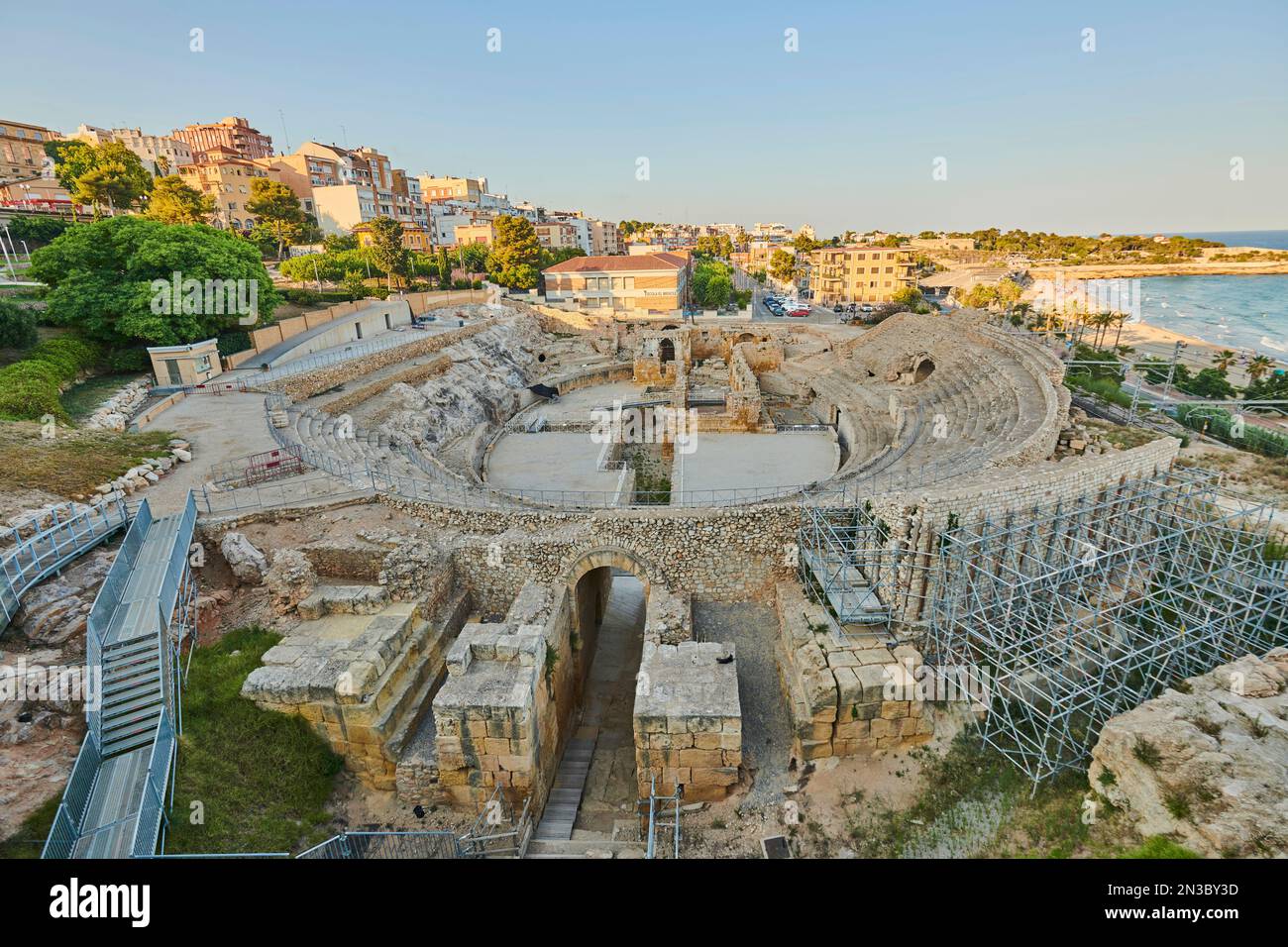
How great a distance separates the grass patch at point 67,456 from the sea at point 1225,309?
74660mm

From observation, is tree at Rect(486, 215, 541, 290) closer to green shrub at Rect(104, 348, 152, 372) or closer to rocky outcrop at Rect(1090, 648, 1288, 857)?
green shrub at Rect(104, 348, 152, 372)

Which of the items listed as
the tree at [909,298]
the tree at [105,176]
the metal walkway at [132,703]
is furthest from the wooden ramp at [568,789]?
the tree at [909,298]

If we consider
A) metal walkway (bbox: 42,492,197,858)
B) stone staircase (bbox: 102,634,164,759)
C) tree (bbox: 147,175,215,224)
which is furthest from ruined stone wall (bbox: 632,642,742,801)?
tree (bbox: 147,175,215,224)

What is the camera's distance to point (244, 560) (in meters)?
14.4

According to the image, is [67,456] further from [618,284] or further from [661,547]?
[618,284]

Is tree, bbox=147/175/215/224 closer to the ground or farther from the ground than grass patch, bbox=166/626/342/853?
farther from the ground

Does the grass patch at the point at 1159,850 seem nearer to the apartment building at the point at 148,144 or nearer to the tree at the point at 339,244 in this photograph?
the tree at the point at 339,244

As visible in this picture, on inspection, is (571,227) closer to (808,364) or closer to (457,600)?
(808,364)

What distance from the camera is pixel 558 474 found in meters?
24.8

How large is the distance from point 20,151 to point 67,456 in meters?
65.2

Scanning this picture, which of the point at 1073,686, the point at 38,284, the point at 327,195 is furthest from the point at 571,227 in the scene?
the point at 1073,686

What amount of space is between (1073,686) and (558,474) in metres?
18.3

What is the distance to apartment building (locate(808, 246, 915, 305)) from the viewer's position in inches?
2744

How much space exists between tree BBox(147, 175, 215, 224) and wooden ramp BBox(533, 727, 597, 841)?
4453 cm
